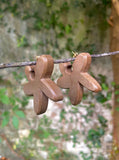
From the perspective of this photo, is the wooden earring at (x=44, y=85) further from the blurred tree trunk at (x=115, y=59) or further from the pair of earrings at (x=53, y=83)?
the blurred tree trunk at (x=115, y=59)

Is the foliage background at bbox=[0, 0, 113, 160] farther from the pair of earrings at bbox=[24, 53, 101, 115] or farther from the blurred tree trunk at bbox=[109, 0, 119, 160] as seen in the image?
the pair of earrings at bbox=[24, 53, 101, 115]

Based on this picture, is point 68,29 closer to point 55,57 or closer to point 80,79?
point 55,57

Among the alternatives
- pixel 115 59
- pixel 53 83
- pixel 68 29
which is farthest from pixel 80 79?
pixel 68 29

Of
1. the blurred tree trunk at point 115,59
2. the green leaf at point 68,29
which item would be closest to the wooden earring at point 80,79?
the blurred tree trunk at point 115,59

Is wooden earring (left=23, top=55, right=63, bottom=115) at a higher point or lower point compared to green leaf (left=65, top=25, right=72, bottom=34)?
lower

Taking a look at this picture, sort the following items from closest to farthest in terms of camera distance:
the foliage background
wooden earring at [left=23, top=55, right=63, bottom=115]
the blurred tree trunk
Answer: wooden earring at [left=23, top=55, right=63, bottom=115] → the blurred tree trunk → the foliage background

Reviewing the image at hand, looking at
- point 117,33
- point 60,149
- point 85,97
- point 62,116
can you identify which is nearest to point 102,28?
point 117,33

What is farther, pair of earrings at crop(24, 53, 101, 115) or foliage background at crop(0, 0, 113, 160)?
foliage background at crop(0, 0, 113, 160)

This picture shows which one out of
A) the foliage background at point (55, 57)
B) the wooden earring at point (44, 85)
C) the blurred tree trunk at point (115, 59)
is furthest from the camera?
the foliage background at point (55, 57)

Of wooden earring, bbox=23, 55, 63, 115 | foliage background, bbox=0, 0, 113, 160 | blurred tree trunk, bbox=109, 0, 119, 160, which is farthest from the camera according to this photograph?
foliage background, bbox=0, 0, 113, 160

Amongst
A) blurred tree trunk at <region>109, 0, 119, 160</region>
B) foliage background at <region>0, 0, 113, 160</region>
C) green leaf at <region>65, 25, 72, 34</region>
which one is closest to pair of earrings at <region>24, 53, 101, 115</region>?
blurred tree trunk at <region>109, 0, 119, 160</region>

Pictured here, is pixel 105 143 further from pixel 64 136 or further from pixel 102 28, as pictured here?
pixel 102 28
